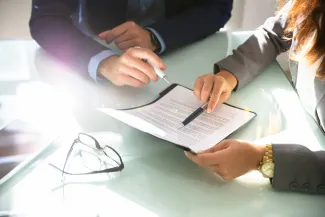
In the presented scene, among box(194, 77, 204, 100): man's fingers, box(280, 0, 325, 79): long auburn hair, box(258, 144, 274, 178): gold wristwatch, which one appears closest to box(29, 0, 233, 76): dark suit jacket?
box(194, 77, 204, 100): man's fingers

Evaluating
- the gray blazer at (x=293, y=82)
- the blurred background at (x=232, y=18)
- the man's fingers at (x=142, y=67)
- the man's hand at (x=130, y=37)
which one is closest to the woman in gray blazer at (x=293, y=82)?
the gray blazer at (x=293, y=82)

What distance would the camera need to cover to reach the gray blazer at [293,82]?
2.78 ft

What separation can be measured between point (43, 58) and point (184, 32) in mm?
402

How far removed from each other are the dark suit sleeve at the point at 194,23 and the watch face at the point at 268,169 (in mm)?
553

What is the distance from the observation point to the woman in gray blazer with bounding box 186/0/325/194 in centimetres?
86

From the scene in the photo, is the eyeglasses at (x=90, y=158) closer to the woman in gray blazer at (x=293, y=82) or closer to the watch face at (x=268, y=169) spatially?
the woman in gray blazer at (x=293, y=82)

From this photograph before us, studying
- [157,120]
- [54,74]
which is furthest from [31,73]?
[157,120]

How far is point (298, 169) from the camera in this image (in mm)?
860

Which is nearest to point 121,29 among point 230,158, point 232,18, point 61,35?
point 61,35

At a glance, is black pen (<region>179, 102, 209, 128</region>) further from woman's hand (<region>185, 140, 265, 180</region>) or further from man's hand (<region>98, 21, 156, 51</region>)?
man's hand (<region>98, 21, 156, 51</region>)

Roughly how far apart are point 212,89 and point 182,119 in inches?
4.8

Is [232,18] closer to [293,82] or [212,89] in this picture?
[293,82]

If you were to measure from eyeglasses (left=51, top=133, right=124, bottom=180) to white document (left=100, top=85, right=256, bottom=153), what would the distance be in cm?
8

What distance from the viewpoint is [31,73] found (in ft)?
4.04
